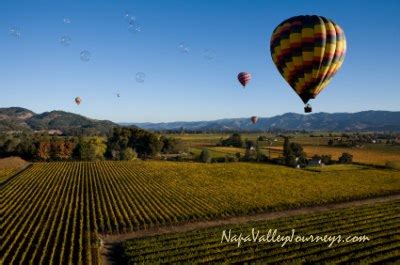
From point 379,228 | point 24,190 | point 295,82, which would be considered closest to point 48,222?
point 24,190

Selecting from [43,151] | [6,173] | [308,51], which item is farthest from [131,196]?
[43,151]

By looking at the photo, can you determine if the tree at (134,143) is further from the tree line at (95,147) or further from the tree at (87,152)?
the tree at (87,152)

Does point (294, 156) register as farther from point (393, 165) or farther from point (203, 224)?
point (203, 224)

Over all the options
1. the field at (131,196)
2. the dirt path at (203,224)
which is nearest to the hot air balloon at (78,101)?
the field at (131,196)

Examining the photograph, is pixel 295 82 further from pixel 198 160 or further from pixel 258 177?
pixel 198 160

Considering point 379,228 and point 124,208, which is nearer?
point 379,228

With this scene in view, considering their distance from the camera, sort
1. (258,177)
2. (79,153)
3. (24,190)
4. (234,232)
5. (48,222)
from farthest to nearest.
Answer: (79,153), (258,177), (24,190), (48,222), (234,232)

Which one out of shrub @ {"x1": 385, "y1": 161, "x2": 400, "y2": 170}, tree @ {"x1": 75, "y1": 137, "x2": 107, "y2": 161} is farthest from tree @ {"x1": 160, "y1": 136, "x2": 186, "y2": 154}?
shrub @ {"x1": 385, "y1": 161, "x2": 400, "y2": 170}

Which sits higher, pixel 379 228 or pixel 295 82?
pixel 295 82
